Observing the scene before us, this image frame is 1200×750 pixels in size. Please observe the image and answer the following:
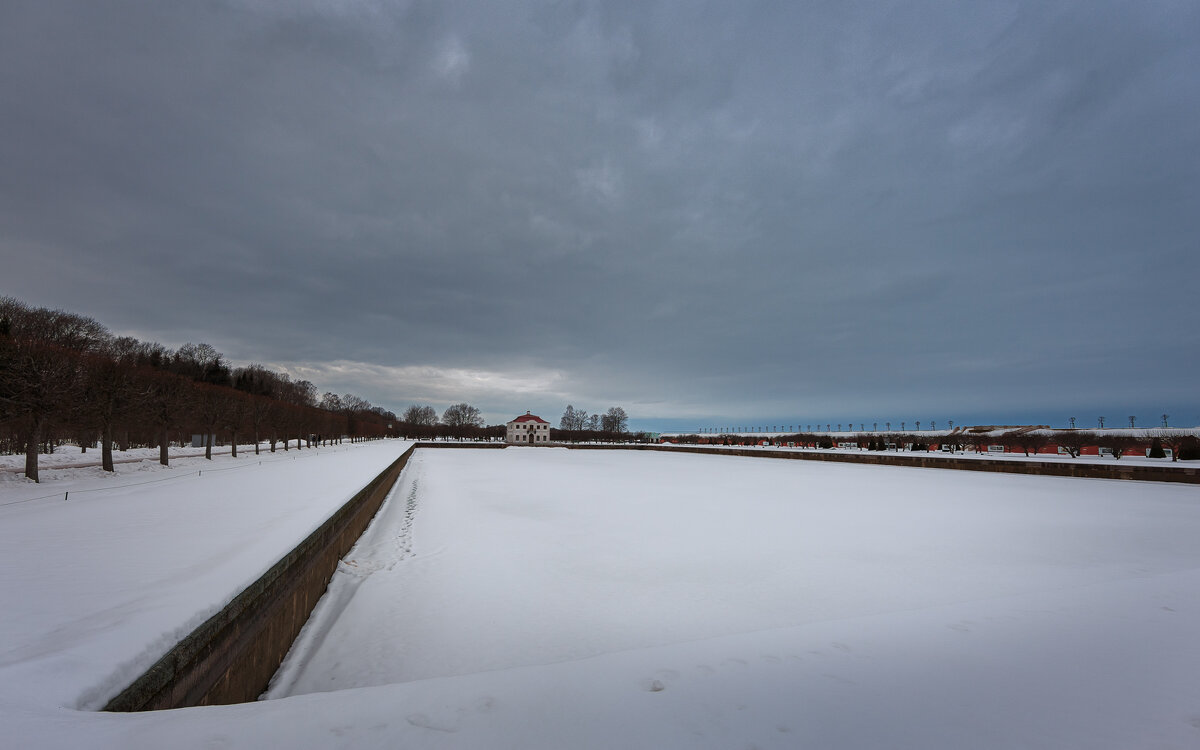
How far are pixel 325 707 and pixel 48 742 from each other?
1231mm

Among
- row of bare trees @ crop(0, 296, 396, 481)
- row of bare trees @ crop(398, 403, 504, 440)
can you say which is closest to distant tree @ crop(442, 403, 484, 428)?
row of bare trees @ crop(398, 403, 504, 440)

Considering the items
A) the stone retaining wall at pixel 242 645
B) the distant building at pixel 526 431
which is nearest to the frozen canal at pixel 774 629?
the stone retaining wall at pixel 242 645

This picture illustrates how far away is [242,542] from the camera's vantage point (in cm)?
623

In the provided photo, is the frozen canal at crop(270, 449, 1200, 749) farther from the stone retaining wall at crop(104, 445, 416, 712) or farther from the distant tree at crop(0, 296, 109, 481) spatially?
the distant tree at crop(0, 296, 109, 481)

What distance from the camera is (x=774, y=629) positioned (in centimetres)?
521

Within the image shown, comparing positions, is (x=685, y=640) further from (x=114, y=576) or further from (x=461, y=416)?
(x=461, y=416)

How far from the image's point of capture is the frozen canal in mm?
3234

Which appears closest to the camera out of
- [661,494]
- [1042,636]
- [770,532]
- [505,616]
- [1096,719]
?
[1096,719]

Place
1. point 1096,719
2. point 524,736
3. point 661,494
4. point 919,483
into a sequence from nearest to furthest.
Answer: point 524,736
point 1096,719
point 661,494
point 919,483

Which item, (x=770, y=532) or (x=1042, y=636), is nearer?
(x=1042, y=636)

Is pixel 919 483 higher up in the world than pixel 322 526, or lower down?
lower down

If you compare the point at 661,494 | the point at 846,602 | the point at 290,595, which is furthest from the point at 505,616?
the point at 661,494

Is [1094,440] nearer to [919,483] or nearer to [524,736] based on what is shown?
[919,483]

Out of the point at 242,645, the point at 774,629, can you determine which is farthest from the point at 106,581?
the point at 774,629
